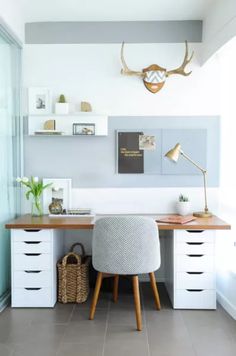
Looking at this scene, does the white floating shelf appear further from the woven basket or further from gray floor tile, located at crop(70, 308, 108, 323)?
gray floor tile, located at crop(70, 308, 108, 323)

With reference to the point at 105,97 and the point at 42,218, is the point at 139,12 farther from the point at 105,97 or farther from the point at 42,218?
the point at 42,218

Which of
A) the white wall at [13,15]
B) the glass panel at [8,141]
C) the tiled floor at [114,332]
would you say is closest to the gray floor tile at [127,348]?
the tiled floor at [114,332]

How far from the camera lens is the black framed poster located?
3.41m

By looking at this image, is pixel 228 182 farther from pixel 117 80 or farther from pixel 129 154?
pixel 117 80

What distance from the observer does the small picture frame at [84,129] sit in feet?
10.9

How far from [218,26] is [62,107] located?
5.08 ft

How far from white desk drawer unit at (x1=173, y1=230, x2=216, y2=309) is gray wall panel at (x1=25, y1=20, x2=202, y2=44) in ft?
6.24

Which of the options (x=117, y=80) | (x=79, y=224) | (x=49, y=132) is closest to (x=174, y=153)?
(x=117, y=80)

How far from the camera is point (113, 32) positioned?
3.39 metres

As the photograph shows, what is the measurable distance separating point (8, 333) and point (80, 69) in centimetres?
241

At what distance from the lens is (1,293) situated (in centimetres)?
297

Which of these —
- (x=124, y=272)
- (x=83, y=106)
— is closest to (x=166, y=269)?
(x=124, y=272)

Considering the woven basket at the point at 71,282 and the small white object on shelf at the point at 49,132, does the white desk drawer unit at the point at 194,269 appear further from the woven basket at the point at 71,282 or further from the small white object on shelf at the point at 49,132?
the small white object on shelf at the point at 49,132

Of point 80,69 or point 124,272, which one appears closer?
point 124,272
